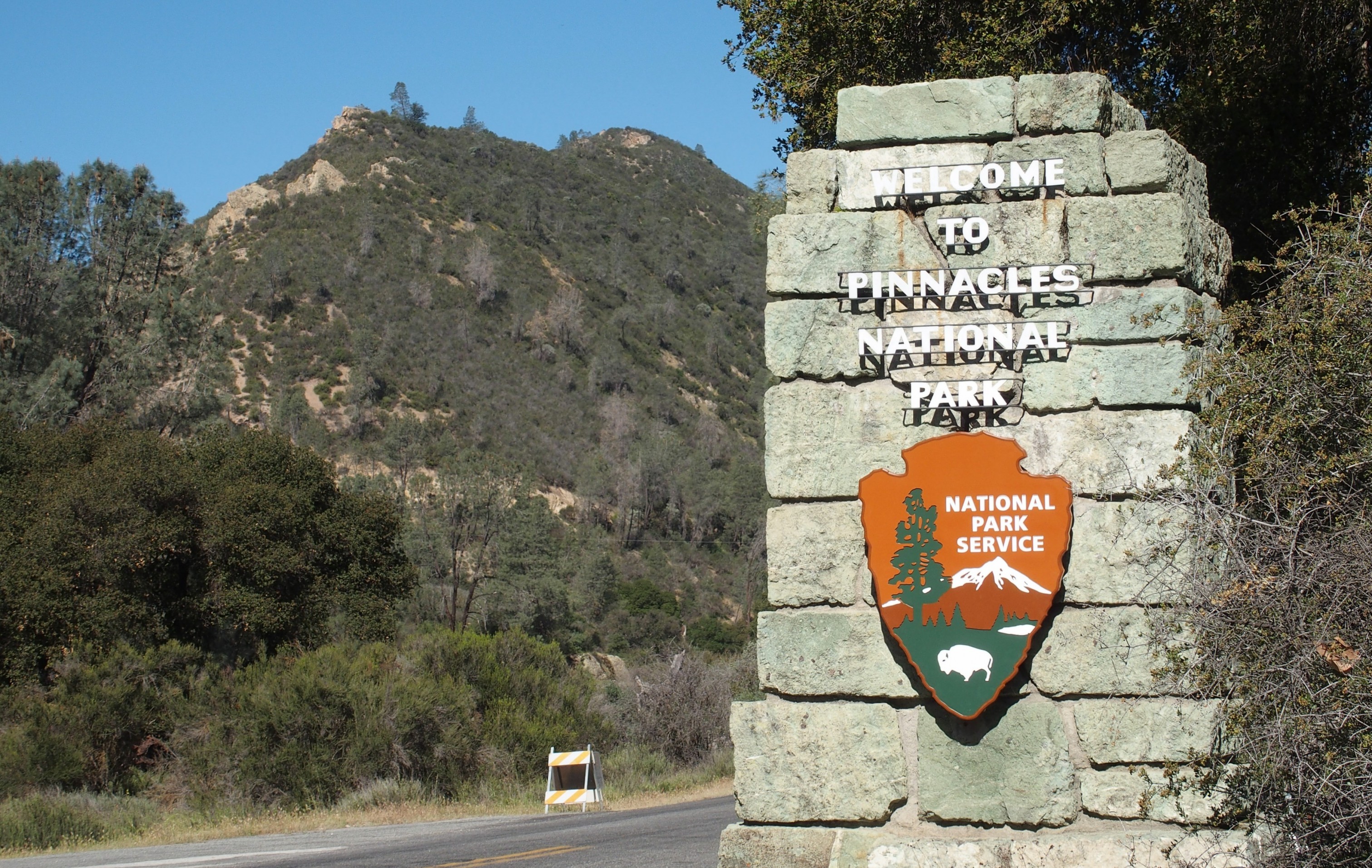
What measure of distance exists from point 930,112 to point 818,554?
1.84m

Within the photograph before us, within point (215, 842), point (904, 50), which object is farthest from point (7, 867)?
point (904, 50)

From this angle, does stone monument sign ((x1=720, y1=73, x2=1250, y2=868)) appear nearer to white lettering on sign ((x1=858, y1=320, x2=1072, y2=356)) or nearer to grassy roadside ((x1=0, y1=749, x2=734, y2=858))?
white lettering on sign ((x1=858, y1=320, x2=1072, y2=356))

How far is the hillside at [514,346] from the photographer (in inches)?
1907

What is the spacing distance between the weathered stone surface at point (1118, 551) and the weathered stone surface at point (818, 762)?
88 cm

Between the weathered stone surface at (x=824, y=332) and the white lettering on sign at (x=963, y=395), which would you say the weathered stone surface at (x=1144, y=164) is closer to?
the weathered stone surface at (x=824, y=332)

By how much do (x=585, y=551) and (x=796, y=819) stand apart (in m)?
40.9

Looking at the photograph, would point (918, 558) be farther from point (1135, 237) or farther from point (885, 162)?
point (885, 162)

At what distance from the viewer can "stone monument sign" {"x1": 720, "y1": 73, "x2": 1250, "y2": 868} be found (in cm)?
465

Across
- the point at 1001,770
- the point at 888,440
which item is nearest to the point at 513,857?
the point at 1001,770

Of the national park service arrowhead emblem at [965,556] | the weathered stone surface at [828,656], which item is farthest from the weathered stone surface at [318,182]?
the national park service arrowhead emblem at [965,556]

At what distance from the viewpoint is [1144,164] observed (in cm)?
486

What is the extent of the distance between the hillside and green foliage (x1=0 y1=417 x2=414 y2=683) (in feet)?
34.1

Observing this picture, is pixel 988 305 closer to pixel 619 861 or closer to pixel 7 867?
pixel 619 861

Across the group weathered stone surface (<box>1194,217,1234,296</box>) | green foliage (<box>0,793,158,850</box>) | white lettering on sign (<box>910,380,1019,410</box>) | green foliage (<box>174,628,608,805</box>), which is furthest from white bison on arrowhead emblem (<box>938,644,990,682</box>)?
green foliage (<box>174,628,608,805</box>)
